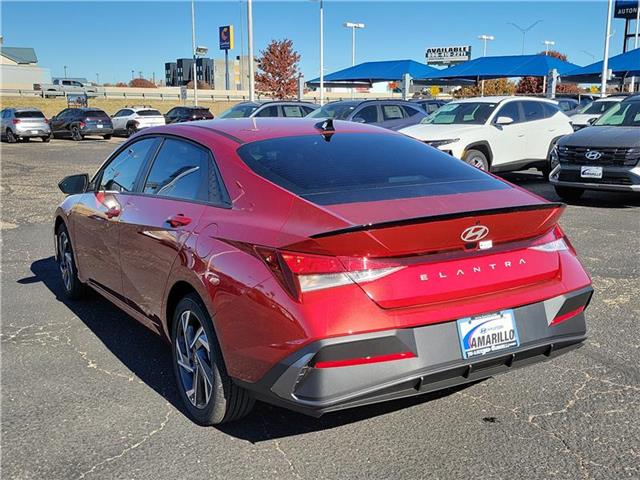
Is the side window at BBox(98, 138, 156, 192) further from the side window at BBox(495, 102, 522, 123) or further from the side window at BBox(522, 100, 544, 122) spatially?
the side window at BBox(522, 100, 544, 122)

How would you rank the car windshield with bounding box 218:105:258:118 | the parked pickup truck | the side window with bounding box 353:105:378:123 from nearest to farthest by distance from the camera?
→ the side window with bounding box 353:105:378:123 < the car windshield with bounding box 218:105:258:118 < the parked pickup truck

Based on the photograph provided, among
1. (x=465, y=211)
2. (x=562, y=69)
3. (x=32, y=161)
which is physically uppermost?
(x=562, y=69)

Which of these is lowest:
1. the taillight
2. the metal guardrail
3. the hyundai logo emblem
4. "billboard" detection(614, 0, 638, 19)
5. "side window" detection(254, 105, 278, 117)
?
the taillight

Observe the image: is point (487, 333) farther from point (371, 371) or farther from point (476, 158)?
point (476, 158)

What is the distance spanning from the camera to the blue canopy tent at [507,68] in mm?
26656

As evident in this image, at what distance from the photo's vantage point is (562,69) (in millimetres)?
28359

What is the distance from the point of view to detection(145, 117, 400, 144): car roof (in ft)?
12.6

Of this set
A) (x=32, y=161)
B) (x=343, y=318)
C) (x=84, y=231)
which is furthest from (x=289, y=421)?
(x=32, y=161)

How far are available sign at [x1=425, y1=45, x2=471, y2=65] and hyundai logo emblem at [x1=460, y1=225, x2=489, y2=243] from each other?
223 feet

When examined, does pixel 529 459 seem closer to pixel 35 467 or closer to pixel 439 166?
pixel 439 166

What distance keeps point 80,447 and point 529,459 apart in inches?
86.3

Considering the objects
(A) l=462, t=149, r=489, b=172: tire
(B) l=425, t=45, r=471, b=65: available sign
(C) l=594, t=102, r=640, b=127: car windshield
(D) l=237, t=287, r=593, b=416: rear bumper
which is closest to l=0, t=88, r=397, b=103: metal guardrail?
(B) l=425, t=45, r=471, b=65: available sign

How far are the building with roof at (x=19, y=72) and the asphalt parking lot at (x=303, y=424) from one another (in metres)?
79.9

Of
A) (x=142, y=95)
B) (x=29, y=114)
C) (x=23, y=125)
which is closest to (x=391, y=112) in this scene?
(x=23, y=125)
